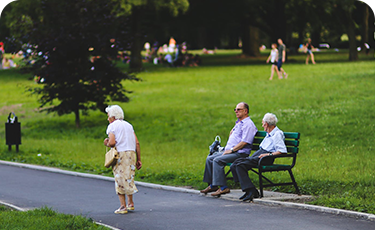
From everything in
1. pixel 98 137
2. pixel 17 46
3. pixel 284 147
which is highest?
pixel 17 46

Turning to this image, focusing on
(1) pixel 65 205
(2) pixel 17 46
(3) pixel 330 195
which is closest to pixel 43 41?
(2) pixel 17 46

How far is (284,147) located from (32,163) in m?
8.24

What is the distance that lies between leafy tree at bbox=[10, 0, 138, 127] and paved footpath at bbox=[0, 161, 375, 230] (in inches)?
396

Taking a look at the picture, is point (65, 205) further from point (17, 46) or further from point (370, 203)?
point (17, 46)

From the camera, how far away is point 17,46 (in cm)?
2297

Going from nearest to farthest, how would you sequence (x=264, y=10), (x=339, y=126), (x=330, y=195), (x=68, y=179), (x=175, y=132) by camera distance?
(x=330, y=195) → (x=68, y=179) → (x=339, y=126) → (x=175, y=132) → (x=264, y=10)

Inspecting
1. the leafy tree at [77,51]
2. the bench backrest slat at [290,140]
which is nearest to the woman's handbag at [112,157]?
the bench backrest slat at [290,140]

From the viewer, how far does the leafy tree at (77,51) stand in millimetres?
22328

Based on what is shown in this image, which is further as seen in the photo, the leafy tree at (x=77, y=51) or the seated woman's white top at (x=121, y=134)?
the leafy tree at (x=77, y=51)

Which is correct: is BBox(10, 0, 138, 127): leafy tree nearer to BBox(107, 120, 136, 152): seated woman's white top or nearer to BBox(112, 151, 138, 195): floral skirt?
BBox(107, 120, 136, 152): seated woman's white top

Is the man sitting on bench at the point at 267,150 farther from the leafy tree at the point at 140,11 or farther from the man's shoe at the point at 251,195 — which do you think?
the leafy tree at the point at 140,11

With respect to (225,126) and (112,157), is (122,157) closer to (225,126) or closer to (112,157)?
(112,157)

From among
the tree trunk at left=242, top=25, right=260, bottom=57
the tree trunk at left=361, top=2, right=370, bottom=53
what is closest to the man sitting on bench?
the tree trunk at left=361, top=2, right=370, bottom=53

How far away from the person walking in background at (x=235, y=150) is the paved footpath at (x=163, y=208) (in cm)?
27
